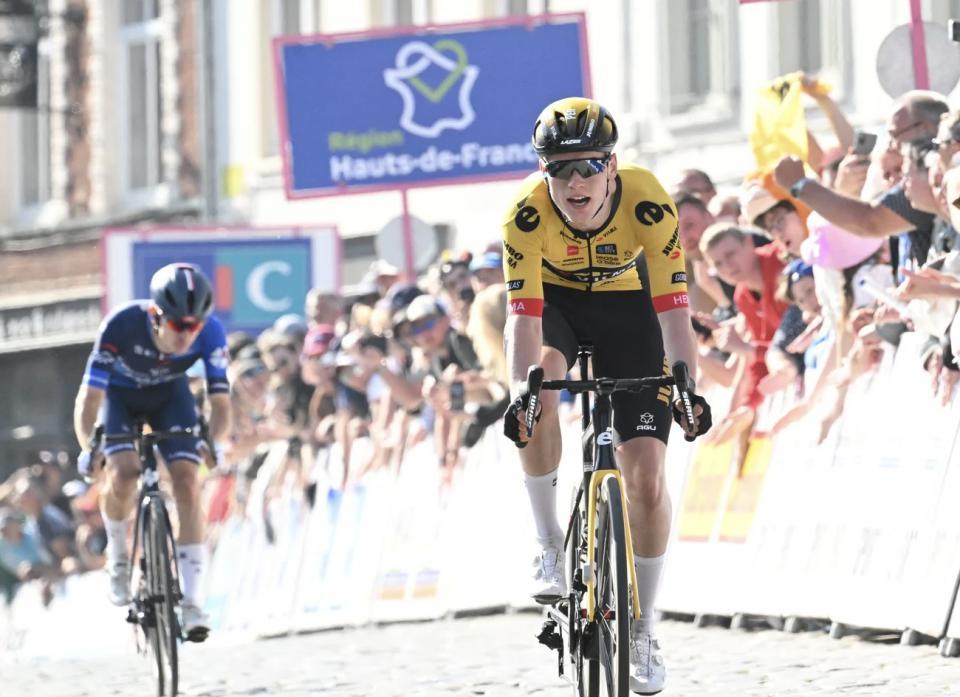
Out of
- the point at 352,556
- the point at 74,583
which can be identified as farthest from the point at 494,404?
the point at 74,583

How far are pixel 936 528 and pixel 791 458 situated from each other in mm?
1622

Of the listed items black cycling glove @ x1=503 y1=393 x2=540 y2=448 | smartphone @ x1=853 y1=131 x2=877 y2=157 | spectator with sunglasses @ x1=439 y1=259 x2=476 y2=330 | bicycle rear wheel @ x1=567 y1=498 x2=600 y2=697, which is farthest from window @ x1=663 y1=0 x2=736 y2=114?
black cycling glove @ x1=503 y1=393 x2=540 y2=448

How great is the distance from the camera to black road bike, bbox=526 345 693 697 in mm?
7680

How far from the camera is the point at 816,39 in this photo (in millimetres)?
21422

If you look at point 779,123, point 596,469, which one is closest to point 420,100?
point 779,123

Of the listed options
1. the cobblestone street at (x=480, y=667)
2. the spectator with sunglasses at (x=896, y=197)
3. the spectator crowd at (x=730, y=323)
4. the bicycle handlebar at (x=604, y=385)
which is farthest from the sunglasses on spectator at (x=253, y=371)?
the bicycle handlebar at (x=604, y=385)

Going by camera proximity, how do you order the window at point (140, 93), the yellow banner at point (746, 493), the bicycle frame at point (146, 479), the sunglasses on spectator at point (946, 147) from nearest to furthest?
the sunglasses on spectator at point (946, 147) < the bicycle frame at point (146, 479) < the yellow banner at point (746, 493) < the window at point (140, 93)

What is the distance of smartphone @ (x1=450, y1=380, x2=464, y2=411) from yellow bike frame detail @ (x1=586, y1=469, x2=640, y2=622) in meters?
7.04

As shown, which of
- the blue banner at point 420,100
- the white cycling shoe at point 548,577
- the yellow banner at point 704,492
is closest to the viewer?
the white cycling shoe at point 548,577

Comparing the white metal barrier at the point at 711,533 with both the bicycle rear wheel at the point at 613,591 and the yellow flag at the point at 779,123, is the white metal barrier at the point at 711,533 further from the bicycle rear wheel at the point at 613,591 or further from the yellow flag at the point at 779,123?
the bicycle rear wheel at the point at 613,591

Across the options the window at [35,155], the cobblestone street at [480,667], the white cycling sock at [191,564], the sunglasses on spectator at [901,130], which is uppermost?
the window at [35,155]

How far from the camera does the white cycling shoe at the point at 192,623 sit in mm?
11469

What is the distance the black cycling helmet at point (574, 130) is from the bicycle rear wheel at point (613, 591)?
1.12m

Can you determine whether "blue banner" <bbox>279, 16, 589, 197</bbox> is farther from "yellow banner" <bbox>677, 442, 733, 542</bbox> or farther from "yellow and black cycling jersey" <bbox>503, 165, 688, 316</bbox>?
"yellow and black cycling jersey" <bbox>503, 165, 688, 316</bbox>
